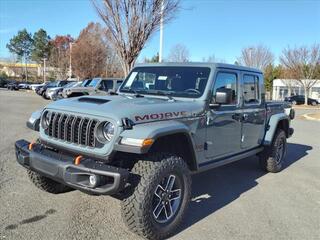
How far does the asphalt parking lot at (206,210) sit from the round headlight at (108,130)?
3.57 ft

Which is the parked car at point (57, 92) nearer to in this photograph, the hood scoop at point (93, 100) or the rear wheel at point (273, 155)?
the rear wheel at point (273, 155)

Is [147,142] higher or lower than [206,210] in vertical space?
higher

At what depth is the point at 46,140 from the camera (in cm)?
490

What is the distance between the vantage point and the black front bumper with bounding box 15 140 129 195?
3.96 m

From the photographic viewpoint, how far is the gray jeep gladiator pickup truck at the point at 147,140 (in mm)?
4148

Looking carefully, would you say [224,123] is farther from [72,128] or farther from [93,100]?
[72,128]

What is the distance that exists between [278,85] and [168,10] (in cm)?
4555

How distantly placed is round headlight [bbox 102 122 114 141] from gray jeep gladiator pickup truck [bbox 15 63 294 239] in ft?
0.04

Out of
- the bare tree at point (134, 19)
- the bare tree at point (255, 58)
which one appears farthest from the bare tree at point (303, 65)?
the bare tree at point (134, 19)

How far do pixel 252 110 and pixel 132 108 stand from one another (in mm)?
2873

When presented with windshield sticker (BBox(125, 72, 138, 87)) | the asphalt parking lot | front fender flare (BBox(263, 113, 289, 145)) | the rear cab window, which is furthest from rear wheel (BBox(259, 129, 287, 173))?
windshield sticker (BBox(125, 72, 138, 87))

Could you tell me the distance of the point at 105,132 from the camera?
4.33m

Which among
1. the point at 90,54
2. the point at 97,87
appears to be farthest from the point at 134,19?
the point at 90,54

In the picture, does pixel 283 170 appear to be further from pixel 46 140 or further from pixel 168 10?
pixel 168 10
